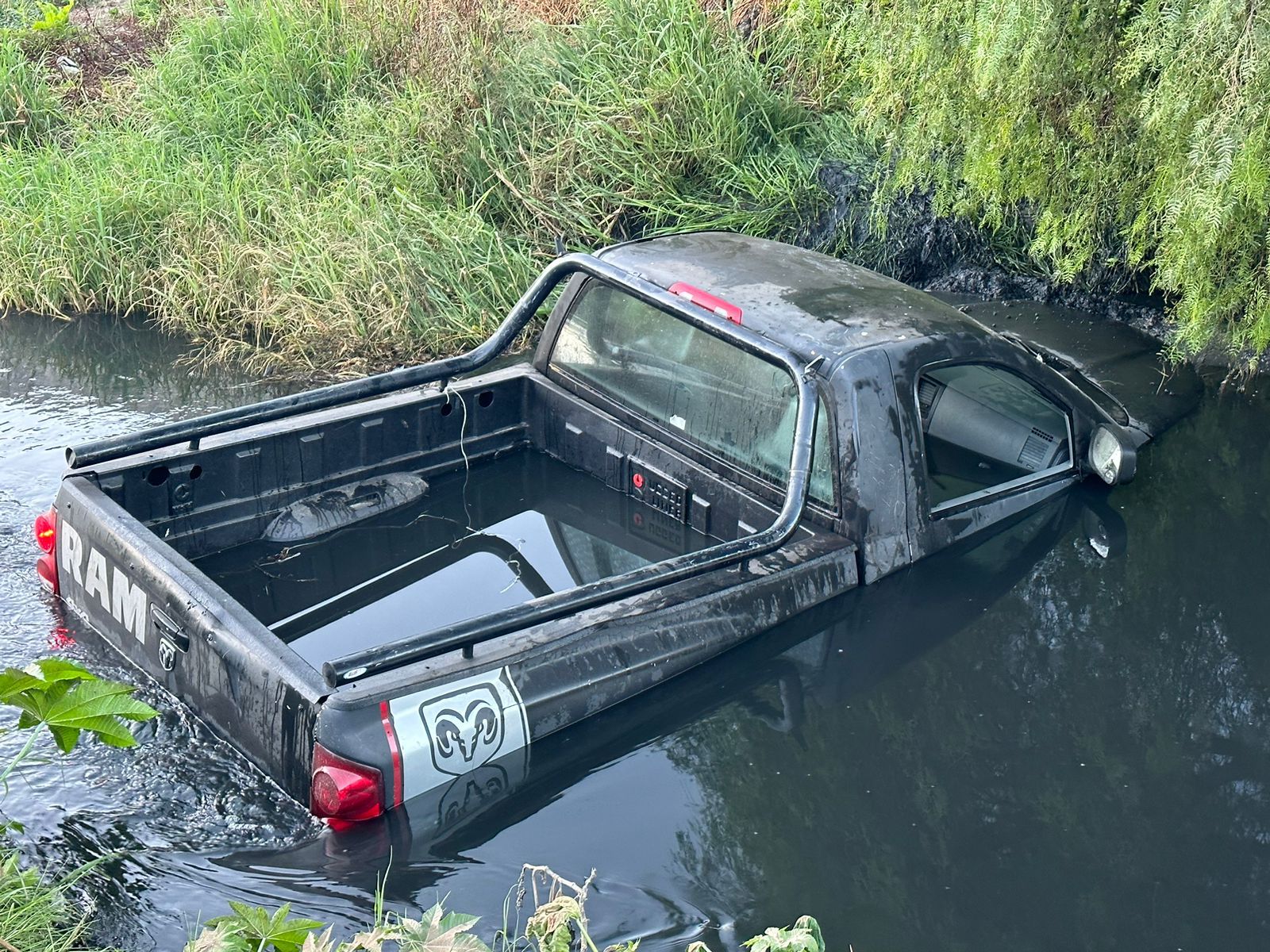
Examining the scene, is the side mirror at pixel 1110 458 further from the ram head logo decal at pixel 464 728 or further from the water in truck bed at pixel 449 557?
the ram head logo decal at pixel 464 728

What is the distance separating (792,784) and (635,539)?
1.27 metres

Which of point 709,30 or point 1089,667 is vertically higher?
point 709,30

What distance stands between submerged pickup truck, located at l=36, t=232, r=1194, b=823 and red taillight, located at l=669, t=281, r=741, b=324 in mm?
18

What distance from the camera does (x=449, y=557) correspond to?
480 cm

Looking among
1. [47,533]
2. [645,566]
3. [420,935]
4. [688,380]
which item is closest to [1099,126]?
[688,380]

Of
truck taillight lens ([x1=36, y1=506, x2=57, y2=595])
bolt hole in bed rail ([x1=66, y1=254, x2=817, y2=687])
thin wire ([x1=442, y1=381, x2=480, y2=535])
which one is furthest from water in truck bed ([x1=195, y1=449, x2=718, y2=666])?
truck taillight lens ([x1=36, y1=506, x2=57, y2=595])

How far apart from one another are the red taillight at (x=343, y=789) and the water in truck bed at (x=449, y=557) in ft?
2.31

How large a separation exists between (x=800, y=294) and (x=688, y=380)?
0.51 metres

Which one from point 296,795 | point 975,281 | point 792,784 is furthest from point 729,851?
point 975,281

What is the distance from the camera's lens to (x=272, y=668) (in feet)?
11.6

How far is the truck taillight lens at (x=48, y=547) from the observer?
446 cm

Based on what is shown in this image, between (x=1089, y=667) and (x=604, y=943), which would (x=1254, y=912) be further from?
(x=604, y=943)

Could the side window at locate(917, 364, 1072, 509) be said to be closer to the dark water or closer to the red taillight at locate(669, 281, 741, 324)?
the dark water

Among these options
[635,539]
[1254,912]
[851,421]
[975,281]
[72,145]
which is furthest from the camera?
[72,145]
